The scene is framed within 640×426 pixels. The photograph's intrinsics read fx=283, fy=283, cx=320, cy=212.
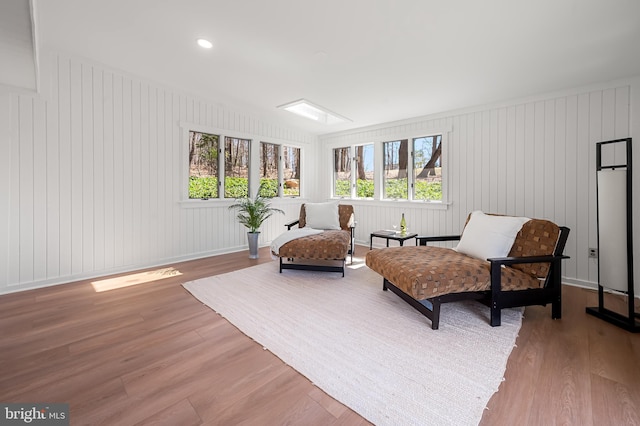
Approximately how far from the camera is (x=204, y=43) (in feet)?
9.36

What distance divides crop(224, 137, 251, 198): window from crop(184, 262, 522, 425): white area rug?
7.33 ft

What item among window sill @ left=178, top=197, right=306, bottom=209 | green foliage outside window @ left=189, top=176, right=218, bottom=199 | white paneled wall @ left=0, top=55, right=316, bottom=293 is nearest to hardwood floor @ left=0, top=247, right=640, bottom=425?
white paneled wall @ left=0, top=55, right=316, bottom=293

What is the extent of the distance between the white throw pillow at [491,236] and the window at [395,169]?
7.94 feet

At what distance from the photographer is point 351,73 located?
11.3 ft

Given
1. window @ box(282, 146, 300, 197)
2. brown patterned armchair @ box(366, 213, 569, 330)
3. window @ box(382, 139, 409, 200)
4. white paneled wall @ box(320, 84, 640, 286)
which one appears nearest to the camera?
brown patterned armchair @ box(366, 213, 569, 330)

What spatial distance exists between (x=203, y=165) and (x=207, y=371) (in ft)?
12.4

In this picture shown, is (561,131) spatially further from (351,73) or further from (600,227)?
(351,73)

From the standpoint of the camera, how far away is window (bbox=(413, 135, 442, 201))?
198 inches

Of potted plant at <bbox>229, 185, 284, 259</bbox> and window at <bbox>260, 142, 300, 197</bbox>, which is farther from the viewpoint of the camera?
window at <bbox>260, 142, 300, 197</bbox>

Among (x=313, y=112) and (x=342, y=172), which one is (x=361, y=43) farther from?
(x=342, y=172)

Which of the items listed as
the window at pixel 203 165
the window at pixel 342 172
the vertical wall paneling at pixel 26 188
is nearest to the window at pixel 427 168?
the window at pixel 342 172

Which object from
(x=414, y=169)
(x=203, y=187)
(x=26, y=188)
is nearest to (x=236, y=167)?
(x=203, y=187)

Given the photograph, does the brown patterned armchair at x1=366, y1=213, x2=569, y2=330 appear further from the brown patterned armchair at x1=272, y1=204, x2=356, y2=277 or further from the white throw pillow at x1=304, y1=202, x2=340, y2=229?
the white throw pillow at x1=304, y1=202, x2=340, y2=229

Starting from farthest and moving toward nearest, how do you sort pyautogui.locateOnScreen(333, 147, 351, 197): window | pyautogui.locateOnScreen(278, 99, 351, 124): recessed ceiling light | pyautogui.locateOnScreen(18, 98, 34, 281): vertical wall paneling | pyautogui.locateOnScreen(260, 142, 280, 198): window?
pyautogui.locateOnScreen(333, 147, 351, 197): window < pyautogui.locateOnScreen(260, 142, 280, 198): window < pyautogui.locateOnScreen(278, 99, 351, 124): recessed ceiling light < pyautogui.locateOnScreen(18, 98, 34, 281): vertical wall paneling
